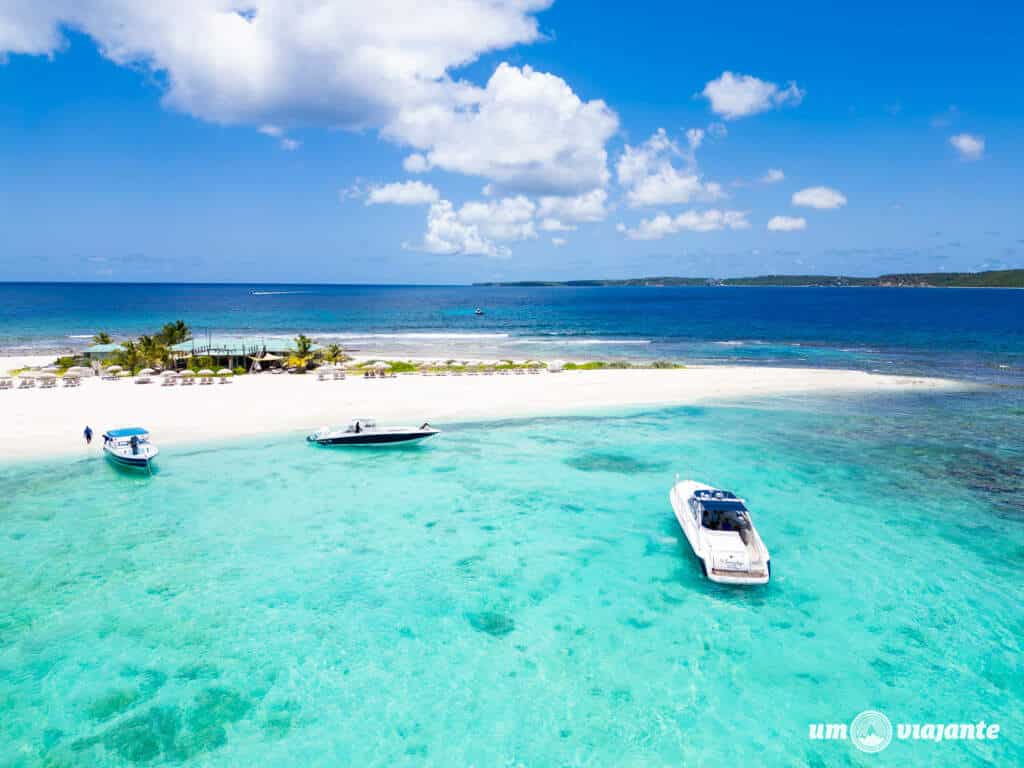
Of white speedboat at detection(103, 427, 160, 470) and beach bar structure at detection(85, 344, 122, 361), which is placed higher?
beach bar structure at detection(85, 344, 122, 361)

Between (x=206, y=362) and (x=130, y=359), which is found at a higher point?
(x=130, y=359)

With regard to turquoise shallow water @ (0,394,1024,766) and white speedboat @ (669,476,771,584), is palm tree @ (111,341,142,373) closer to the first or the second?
turquoise shallow water @ (0,394,1024,766)

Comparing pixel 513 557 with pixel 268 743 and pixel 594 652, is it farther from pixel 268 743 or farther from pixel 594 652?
pixel 268 743

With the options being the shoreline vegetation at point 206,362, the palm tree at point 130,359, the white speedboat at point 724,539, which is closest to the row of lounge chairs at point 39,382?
the shoreline vegetation at point 206,362

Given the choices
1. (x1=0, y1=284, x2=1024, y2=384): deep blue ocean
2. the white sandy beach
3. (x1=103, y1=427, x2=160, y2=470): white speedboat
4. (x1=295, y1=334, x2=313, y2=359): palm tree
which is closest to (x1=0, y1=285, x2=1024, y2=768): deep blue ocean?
(x1=103, y1=427, x2=160, y2=470): white speedboat

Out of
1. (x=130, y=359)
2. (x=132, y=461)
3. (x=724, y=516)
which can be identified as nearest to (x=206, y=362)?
(x=130, y=359)

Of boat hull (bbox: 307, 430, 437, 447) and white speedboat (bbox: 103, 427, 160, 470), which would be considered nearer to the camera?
white speedboat (bbox: 103, 427, 160, 470)

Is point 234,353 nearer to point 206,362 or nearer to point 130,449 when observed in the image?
point 206,362
